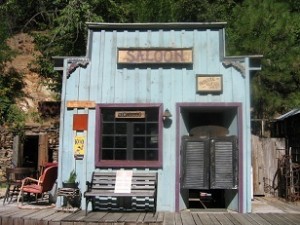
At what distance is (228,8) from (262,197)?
8922 mm

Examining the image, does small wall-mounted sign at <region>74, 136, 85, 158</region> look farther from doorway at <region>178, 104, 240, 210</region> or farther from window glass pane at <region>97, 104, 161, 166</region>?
doorway at <region>178, 104, 240, 210</region>

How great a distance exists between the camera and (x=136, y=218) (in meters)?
7.71

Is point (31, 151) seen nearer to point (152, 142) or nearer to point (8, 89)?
point (8, 89)

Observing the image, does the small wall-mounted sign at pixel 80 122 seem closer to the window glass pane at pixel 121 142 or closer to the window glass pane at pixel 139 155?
the window glass pane at pixel 121 142

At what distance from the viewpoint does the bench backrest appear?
8320 mm

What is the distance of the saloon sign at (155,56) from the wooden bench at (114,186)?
238cm

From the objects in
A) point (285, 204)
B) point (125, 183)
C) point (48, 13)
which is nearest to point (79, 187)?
point (125, 183)

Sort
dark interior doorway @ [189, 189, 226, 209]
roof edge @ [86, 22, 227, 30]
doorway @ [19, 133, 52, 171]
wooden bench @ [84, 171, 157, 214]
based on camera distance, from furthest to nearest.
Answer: doorway @ [19, 133, 52, 171] < dark interior doorway @ [189, 189, 226, 209] < roof edge @ [86, 22, 227, 30] < wooden bench @ [84, 171, 157, 214]

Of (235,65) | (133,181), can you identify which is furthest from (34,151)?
(235,65)

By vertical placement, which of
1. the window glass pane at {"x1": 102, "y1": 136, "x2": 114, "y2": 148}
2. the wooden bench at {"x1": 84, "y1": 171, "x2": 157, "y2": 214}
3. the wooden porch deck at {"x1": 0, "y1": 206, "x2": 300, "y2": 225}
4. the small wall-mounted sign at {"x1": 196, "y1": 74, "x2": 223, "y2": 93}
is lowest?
the wooden porch deck at {"x1": 0, "y1": 206, "x2": 300, "y2": 225}

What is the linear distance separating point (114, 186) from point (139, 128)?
133 cm

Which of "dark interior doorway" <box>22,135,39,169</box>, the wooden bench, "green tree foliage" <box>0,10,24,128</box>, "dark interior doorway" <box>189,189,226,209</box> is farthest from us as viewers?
"green tree foliage" <box>0,10,24,128</box>

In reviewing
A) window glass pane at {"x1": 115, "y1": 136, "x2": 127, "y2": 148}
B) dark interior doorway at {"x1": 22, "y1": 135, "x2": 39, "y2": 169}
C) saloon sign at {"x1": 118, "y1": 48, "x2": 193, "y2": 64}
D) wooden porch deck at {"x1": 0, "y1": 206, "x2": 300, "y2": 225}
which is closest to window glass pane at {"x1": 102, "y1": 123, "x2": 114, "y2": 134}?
window glass pane at {"x1": 115, "y1": 136, "x2": 127, "y2": 148}

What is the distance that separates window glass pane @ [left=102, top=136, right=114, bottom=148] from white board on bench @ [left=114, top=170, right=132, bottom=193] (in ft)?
1.96
